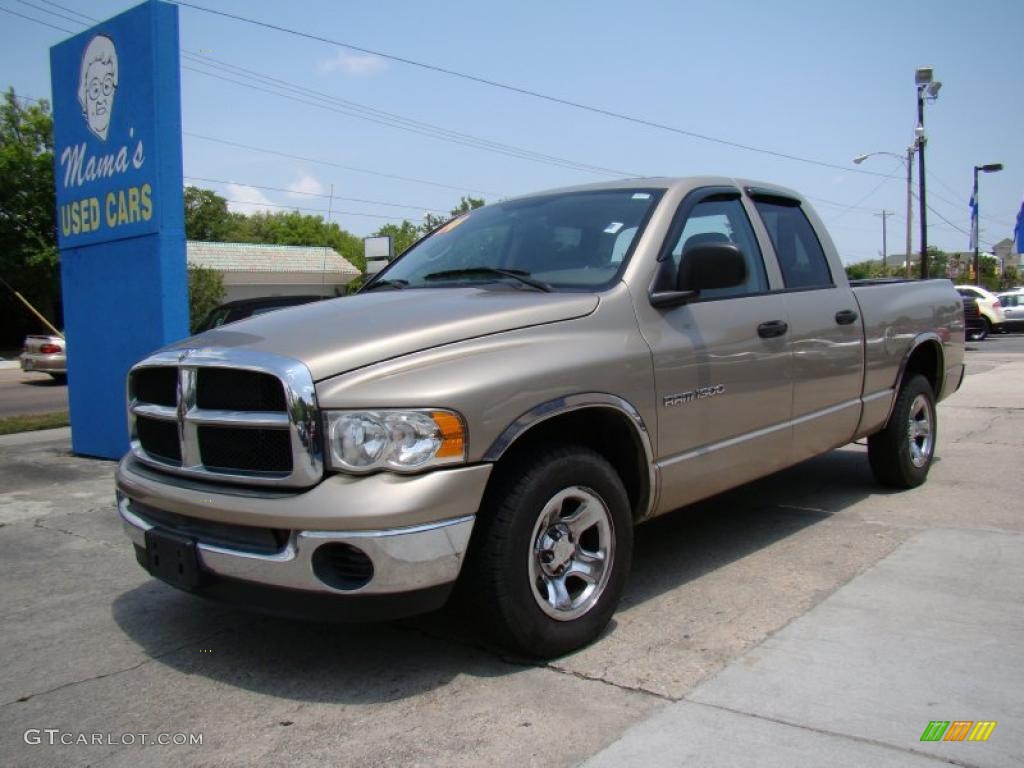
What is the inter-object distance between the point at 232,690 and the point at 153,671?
428 millimetres


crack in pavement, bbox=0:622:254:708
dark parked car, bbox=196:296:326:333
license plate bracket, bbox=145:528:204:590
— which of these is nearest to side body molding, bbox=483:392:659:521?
license plate bracket, bbox=145:528:204:590

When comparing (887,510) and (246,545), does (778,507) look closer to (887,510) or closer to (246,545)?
(887,510)

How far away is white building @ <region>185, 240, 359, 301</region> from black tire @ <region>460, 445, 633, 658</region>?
40330mm

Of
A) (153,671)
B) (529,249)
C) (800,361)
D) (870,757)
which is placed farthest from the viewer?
(800,361)

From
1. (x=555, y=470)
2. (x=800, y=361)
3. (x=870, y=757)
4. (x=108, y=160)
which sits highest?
(x=108, y=160)

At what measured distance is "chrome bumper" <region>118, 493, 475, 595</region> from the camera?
2.89 meters

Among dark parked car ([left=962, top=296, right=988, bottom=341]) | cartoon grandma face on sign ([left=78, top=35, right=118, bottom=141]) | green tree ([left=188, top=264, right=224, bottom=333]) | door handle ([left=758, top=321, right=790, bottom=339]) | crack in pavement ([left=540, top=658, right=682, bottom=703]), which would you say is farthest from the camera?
green tree ([left=188, top=264, right=224, bottom=333])

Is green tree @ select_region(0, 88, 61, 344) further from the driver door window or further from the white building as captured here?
the driver door window

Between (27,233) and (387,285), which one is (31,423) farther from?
(27,233)

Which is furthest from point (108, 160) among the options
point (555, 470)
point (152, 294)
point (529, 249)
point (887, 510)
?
point (887, 510)

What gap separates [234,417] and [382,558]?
0.76 metres

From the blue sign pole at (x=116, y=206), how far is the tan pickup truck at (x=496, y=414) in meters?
3.64

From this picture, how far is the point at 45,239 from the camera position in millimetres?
36625

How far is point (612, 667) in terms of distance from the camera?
132 inches
